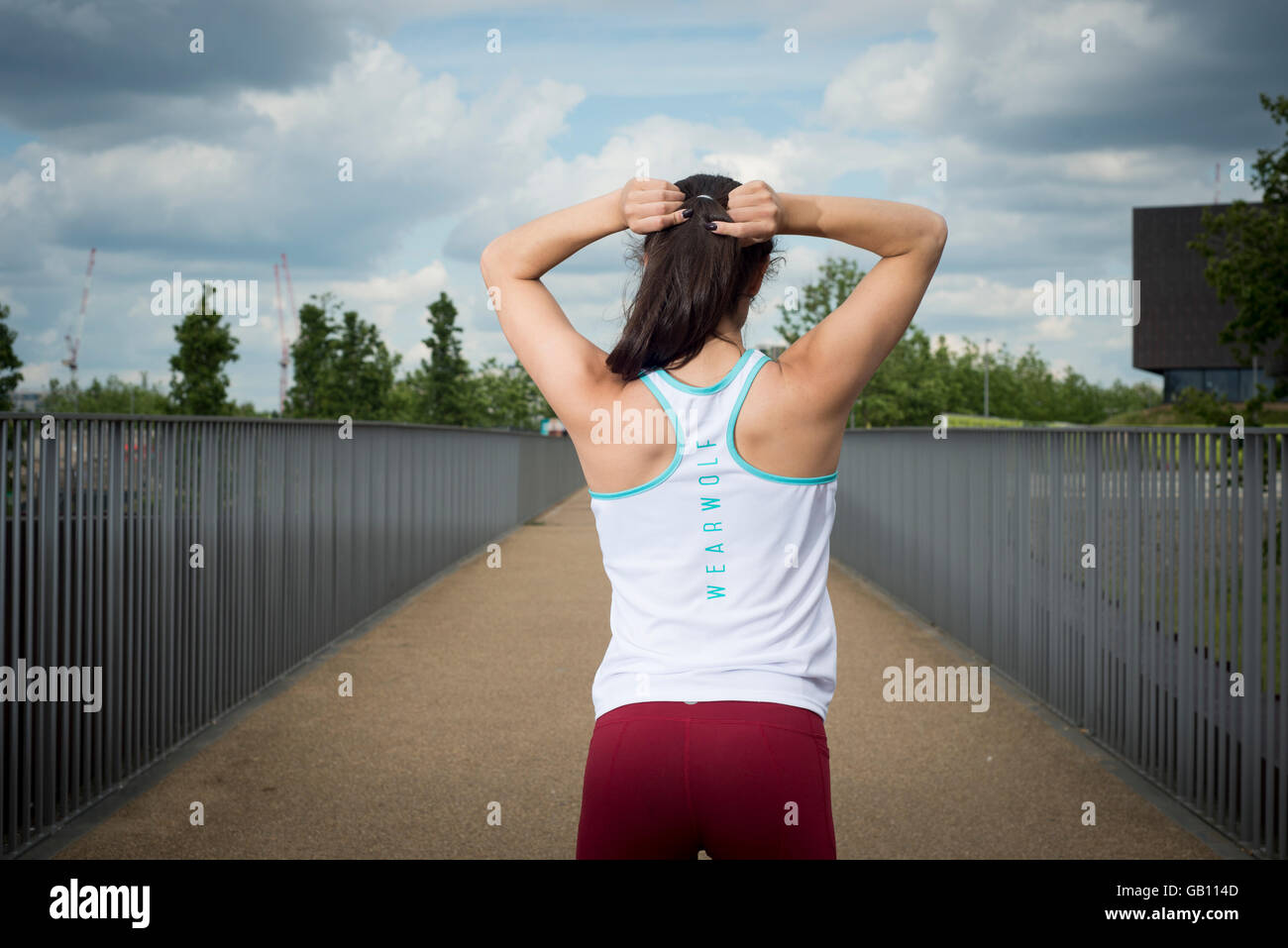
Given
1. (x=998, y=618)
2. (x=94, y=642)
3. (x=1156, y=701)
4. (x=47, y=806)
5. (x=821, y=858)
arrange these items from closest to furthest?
(x=821, y=858)
(x=47, y=806)
(x=94, y=642)
(x=1156, y=701)
(x=998, y=618)

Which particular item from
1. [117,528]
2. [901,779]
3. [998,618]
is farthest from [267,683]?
[998,618]

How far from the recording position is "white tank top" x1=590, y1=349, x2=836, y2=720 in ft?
6.49

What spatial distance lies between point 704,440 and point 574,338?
1.02 feet

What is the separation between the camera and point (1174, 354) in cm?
8219

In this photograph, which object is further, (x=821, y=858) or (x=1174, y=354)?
(x=1174, y=354)

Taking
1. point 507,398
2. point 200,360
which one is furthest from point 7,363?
point 507,398

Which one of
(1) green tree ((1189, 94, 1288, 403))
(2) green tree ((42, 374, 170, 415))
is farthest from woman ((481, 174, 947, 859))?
(2) green tree ((42, 374, 170, 415))

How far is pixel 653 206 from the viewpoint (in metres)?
2.07

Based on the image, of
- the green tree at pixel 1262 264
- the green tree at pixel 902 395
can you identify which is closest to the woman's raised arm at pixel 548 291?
the green tree at pixel 1262 264

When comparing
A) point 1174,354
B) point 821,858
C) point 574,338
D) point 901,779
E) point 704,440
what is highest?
point 1174,354

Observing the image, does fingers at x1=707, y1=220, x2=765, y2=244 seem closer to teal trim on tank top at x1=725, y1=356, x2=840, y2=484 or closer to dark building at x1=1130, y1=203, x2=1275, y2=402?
teal trim on tank top at x1=725, y1=356, x2=840, y2=484
